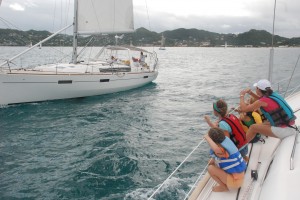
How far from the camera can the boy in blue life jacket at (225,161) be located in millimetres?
3986

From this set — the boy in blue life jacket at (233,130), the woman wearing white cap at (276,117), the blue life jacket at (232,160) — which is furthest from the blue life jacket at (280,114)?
the blue life jacket at (232,160)

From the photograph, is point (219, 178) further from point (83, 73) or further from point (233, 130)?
point (83, 73)

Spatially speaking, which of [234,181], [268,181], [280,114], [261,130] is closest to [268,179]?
[268,181]

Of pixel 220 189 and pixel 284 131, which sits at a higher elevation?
pixel 284 131

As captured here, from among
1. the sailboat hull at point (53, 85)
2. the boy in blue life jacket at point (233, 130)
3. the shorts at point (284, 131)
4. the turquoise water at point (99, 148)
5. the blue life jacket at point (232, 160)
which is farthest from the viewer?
the sailboat hull at point (53, 85)

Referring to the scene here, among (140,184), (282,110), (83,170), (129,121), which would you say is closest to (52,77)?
(129,121)

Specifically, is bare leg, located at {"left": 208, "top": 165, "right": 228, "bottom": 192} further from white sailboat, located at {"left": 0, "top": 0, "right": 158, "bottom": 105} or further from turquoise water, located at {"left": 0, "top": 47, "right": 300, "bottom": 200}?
white sailboat, located at {"left": 0, "top": 0, "right": 158, "bottom": 105}

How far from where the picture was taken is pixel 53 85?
52.4 feet

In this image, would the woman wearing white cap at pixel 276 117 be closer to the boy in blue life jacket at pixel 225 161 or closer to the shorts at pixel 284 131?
the shorts at pixel 284 131

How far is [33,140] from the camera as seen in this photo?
10.6 metres

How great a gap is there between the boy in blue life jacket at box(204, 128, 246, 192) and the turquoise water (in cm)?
260

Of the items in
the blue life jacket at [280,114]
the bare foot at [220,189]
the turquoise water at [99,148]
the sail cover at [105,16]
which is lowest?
the turquoise water at [99,148]

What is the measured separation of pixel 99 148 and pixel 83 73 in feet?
26.8

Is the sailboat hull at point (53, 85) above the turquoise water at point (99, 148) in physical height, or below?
above
